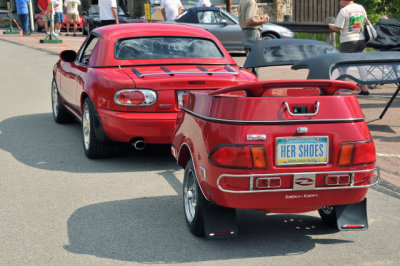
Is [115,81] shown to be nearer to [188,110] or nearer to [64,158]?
[64,158]

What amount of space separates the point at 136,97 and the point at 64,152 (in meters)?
1.52

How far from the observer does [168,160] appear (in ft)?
25.3

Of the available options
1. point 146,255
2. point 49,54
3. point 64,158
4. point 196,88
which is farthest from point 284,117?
point 49,54

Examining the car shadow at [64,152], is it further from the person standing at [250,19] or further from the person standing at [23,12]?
the person standing at [23,12]

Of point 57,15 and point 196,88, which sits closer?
point 196,88

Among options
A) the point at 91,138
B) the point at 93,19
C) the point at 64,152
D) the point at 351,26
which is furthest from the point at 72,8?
the point at 91,138

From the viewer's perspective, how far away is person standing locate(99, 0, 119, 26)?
16.3 meters

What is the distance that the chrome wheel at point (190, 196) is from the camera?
16.7ft

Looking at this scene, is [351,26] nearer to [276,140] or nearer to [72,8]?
[276,140]

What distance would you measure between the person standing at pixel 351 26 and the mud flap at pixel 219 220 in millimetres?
7304

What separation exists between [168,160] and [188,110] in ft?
8.82

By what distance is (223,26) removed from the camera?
67.6 feet

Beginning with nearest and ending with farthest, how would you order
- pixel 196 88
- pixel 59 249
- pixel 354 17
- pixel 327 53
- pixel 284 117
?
pixel 284 117 < pixel 59 249 < pixel 196 88 < pixel 327 53 < pixel 354 17

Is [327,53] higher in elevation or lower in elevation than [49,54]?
higher
